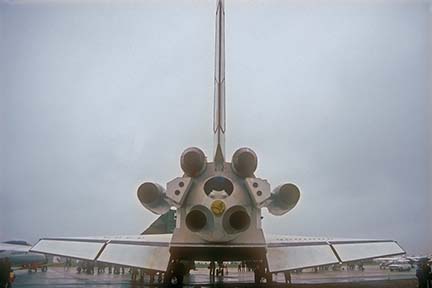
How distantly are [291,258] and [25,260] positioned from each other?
20836 millimetres

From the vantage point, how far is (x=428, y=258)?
12.4 metres

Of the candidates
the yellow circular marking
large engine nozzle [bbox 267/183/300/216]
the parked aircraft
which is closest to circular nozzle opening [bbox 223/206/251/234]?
the parked aircraft

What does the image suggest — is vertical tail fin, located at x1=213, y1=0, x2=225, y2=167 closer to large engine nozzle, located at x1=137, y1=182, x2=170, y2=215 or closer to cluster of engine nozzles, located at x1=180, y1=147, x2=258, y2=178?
cluster of engine nozzles, located at x1=180, y1=147, x2=258, y2=178

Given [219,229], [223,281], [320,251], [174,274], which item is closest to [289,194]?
[320,251]

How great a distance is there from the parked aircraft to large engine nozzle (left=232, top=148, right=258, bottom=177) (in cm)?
2

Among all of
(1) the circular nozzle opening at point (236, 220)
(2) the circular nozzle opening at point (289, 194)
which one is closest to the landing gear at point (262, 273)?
(2) the circular nozzle opening at point (289, 194)

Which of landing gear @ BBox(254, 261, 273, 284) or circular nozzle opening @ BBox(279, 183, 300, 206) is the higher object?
circular nozzle opening @ BBox(279, 183, 300, 206)

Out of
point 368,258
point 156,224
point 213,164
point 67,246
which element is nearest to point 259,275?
point 368,258

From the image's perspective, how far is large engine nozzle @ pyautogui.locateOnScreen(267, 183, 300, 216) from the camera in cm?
969

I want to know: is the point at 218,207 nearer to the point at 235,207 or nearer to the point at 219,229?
the point at 235,207

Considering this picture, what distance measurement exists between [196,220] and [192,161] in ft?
3.18

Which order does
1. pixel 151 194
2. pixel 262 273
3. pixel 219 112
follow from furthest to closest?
1. pixel 262 273
2. pixel 151 194
3. pixel 219 112

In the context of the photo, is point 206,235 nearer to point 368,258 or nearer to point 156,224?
point 368,258

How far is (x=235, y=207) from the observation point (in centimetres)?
861
